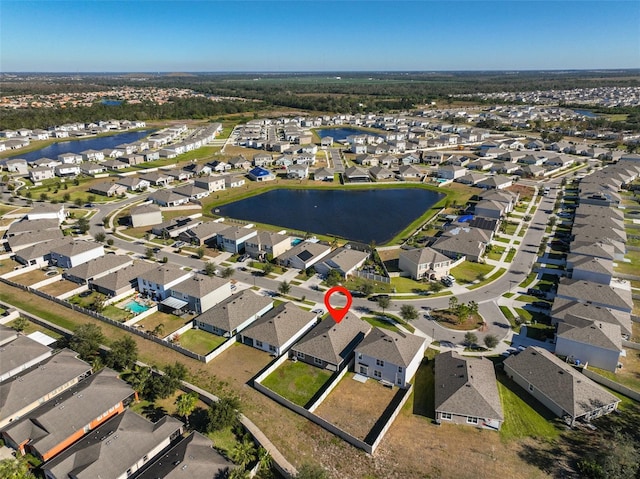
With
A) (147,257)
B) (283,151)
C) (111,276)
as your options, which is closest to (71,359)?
(111,276)

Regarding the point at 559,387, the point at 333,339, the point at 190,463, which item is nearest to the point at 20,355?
the point at 190,463

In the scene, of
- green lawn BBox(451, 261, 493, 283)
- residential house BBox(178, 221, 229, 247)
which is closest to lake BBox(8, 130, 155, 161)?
residential house BBox(178, 221, 229, 247)

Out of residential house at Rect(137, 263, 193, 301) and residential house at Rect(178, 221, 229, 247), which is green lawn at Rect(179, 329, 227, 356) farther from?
residential house at Rect(178, 221, 229, 247)

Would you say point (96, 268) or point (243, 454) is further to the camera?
point (96, 268)

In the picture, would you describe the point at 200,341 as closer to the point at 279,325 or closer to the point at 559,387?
the point at 279,325

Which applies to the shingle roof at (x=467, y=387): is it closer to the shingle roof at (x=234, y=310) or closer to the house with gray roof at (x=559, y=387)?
the house with gray roof at (x=559, y=387)

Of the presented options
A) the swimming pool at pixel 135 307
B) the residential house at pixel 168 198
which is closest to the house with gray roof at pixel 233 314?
the swimming pool at pixel 135 307
